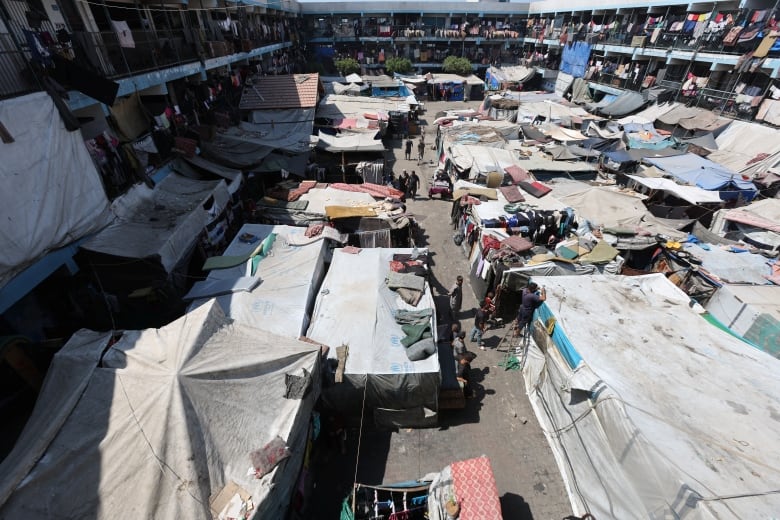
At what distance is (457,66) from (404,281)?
44.2 metres

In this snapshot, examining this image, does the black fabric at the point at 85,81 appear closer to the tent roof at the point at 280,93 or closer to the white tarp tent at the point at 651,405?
the white tarp tent at the point at 651,405

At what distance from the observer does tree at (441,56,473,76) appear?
149 feet

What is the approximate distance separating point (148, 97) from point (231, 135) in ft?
13.7

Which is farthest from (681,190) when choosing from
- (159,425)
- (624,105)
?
(159,425)

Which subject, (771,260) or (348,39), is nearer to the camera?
(771,260)

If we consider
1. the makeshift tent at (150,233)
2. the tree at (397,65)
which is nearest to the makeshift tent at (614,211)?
the makeshift tent at (150,233)

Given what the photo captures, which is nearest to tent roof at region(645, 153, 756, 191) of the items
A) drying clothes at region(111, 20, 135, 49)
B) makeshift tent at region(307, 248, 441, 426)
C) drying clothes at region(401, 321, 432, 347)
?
makeshift tent at region(307, 248, 441, 426)

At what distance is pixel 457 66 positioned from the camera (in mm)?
45531

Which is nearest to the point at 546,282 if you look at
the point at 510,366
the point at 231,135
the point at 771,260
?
the point at 510,366

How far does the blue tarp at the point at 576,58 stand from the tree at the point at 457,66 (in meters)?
11.2

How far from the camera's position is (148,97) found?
51.6ft

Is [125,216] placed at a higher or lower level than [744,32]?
lower

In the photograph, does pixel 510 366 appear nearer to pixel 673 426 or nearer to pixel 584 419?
pixel 584 419

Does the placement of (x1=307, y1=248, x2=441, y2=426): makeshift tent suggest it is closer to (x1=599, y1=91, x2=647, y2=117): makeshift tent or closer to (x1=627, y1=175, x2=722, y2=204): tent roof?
(x1=627, y1=175, x2=722, y2=204): tent roof
